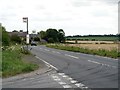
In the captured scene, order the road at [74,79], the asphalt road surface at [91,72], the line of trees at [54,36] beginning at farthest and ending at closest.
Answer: the line of trees at [54,36]
the asphalt road surface at [91,72]
the road at [74,79]

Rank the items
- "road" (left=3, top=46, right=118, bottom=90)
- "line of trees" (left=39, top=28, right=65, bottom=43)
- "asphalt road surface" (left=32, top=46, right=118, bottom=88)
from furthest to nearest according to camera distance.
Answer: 1. "line of trees" (left=39, top=28, right=65, bottom=43)
2. "asphalt road surface" (left=32, top=46, right=118, bottom=88)
3. "road" (left=3, top=46, right=118, bottom=90)

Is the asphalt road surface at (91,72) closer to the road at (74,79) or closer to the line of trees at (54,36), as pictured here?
the road at (74,79)

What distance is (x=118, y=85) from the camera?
1450cm

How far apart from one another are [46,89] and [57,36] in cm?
15614

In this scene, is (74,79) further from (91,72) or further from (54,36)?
(54,36)

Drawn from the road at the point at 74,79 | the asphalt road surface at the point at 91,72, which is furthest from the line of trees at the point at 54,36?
the road at the point at 74,79

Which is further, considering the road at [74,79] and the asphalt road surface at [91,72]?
the asphalt road surface at [91,72]

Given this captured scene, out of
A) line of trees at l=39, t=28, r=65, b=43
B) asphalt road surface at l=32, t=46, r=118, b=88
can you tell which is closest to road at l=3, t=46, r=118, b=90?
asphalt road surface at l=32, t=46, r=118, b=88

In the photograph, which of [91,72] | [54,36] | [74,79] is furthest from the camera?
[54,36]

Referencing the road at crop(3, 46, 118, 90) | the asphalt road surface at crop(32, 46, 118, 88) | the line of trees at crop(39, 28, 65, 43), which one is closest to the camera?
the road at crop(3, 46, 118, 90)

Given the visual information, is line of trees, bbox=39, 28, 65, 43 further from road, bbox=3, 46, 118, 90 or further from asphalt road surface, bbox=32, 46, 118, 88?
road, bbox=3, 46, 118, 90

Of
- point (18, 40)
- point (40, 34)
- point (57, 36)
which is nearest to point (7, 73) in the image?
point (18, 40)

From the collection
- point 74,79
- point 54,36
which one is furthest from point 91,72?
point 54,36

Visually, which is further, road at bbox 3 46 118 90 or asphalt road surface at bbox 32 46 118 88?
asphalt road surface at bbox 32 46 118 88
